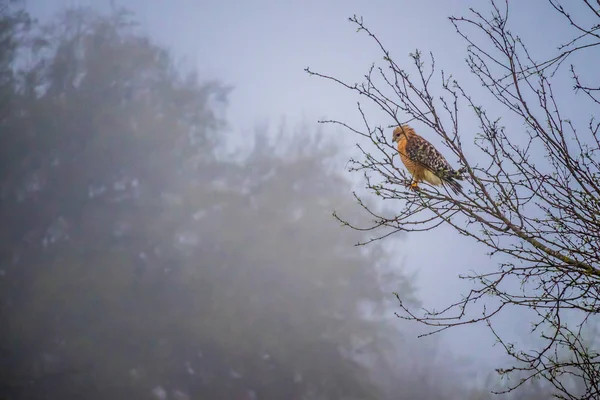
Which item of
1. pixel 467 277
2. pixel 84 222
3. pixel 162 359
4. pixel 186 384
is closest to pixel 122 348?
pixel 162 359

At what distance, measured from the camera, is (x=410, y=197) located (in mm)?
2910

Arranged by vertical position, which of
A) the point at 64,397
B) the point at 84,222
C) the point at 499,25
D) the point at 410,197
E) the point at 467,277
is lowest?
the point at 467,277

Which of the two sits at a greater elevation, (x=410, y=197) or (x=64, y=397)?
(x=64, y=397)

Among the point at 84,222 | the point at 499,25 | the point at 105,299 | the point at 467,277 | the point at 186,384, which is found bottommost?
the point at 467,277

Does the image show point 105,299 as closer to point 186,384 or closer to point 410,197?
point 186,384

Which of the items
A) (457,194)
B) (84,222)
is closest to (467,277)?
(457,194)

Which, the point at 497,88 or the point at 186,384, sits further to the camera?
the point at 186,384

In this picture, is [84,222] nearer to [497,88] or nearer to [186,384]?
[186,384]

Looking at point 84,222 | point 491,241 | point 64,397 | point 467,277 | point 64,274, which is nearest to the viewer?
point 491,241

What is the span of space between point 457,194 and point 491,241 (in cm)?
38

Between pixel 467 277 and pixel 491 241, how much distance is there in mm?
347

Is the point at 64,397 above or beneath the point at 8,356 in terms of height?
beneath

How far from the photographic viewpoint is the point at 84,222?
76.8 feet

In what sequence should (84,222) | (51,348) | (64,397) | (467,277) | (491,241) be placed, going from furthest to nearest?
(84,222)
(51,348)
(64,397)
(467,277)
(491,241)
